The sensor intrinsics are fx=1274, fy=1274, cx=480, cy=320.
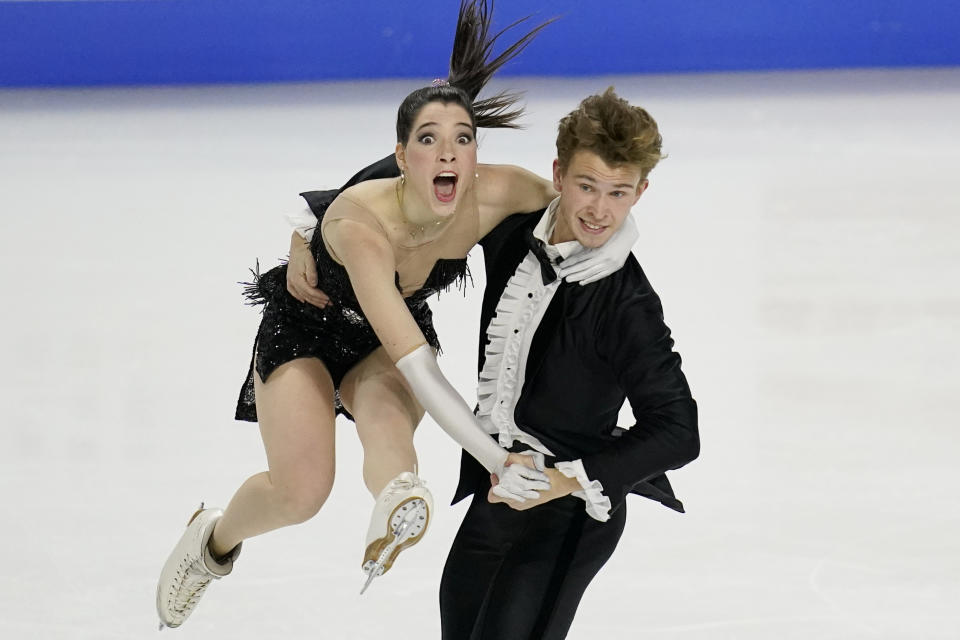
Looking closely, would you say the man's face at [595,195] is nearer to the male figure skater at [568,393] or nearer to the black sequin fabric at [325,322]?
the male figure skater at [568,393]

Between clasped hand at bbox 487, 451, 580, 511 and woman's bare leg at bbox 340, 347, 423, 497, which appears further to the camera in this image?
woman's bare leg at bbox 340, 347, 423, 497

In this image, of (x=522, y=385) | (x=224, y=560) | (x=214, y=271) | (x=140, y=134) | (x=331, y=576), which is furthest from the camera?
(x=140, y=134)

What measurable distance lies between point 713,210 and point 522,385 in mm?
4366

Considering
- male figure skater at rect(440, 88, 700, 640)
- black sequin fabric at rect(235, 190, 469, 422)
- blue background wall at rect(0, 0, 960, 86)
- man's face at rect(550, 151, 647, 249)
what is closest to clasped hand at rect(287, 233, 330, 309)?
black sequin fabric at rect(235, 190, 469, 422)

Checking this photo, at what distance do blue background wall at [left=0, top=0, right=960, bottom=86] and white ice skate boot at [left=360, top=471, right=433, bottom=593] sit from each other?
27.8ft

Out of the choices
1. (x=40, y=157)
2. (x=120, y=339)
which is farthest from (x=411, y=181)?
(x=40, y=157)

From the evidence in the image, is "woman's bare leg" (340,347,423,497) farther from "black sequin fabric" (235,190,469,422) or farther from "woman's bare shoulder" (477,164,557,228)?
"woman's bare shoulder" (477,164,557,228)

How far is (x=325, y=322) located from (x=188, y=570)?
24.5 inches

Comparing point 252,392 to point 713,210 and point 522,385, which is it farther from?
point 713,210

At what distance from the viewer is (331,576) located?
3113mm

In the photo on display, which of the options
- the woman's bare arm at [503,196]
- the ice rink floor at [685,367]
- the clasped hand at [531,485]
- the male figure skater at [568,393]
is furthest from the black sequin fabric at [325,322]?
the ice rink floor at [685,367]

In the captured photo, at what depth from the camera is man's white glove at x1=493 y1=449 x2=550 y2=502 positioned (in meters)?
2.11

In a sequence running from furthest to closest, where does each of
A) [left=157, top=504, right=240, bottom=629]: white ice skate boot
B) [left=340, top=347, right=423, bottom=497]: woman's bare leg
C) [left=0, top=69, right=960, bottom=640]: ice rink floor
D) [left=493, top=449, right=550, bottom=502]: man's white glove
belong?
[left=0, top=69, right=960, bottom=640]: ice rink floor < [left=157, top=504, right=240, bottom=629]: white ice skate boot < [left=340, top=347, right=423, bottom=497]: woman's bare leg < [left=493, top=449, right=550, bottom=502]: man's white glove

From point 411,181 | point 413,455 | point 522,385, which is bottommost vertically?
point 413,455
